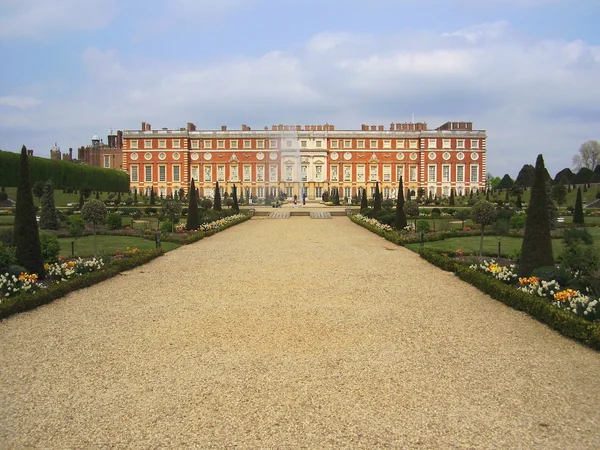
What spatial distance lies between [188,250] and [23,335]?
8.34 meters

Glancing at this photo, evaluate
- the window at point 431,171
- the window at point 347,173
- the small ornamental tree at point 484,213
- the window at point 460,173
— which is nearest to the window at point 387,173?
the window at point 347,173

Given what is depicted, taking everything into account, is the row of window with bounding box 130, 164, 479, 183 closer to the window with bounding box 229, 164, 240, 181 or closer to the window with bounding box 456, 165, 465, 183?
the window with bounding box 229, 164, 240, 181

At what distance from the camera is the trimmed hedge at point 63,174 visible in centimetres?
3647

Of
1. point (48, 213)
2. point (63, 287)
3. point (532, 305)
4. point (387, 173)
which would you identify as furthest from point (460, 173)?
point (63, 287)

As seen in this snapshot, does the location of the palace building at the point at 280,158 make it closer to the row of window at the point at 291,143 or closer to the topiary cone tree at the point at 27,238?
the row of window at the point at 291,143

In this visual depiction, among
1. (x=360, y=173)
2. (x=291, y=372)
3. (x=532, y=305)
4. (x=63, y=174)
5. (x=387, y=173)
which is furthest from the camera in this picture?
(x=360, y=173)

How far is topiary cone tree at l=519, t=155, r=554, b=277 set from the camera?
843 centimetres

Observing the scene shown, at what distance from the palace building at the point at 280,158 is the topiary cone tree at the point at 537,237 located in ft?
171

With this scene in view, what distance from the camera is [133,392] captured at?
4383 millimetres

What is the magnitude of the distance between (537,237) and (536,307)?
6.50ft

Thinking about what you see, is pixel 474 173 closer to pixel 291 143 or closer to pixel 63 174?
pixel 291 143

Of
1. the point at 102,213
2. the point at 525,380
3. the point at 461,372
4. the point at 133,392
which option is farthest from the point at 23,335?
the point at 102,213

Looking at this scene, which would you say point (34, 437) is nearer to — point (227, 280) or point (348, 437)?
point (348, 437)

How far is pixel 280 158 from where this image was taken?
204 feet
